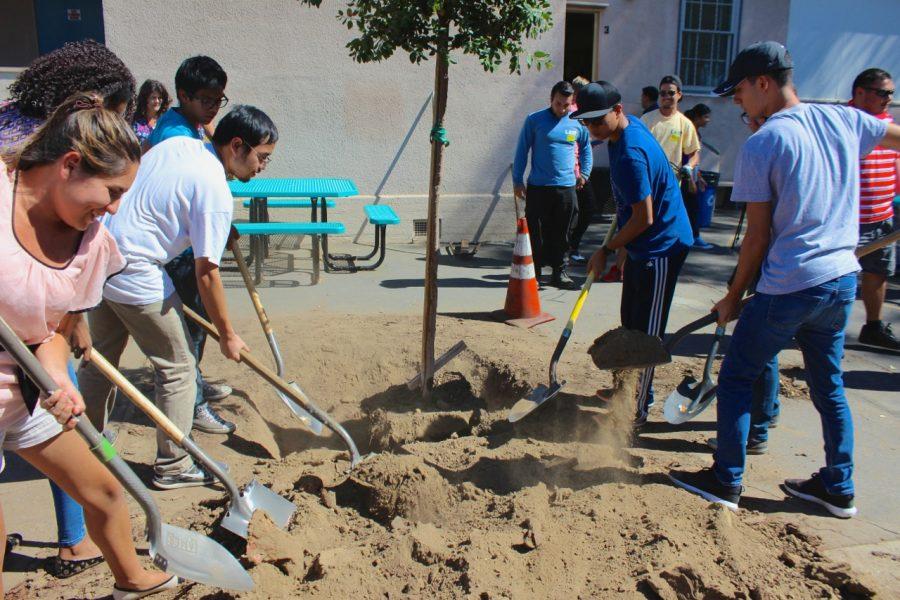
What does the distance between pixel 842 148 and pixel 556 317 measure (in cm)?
368

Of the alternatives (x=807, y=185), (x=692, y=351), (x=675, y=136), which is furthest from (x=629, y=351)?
(x=675, y=136)

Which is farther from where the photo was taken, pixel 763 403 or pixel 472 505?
pixel 763 403

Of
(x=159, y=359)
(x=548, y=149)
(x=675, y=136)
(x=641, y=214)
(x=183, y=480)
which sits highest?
(x=675, y=136)

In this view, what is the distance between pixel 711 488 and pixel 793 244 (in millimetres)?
1166

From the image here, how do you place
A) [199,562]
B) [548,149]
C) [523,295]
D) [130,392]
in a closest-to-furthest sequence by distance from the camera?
[199,562] < [130,392] < [523,295] < [548,149]

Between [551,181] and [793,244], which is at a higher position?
[793,244]

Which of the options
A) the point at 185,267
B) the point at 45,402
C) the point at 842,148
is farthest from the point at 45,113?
the point at 842,148

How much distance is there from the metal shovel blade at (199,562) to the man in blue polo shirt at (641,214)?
8.23ft

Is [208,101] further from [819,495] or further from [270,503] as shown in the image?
[819,495]

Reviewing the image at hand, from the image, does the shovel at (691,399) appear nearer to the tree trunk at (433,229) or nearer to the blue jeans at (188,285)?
the tree trunk at (433,229)

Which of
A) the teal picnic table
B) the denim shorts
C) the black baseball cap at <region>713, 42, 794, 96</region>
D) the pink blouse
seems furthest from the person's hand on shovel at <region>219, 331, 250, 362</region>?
the denim shorts

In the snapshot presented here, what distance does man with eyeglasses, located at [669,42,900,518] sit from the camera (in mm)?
3199

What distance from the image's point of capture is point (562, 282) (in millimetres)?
7859

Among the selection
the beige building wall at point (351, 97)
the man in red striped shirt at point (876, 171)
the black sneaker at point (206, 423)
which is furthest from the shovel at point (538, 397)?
the beige building wall at point (351, 97)
